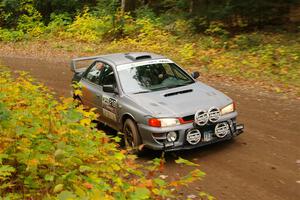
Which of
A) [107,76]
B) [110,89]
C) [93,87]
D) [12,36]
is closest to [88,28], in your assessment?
[12,36]

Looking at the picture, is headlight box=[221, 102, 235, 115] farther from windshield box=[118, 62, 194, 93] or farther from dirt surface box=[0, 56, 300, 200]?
windshield box=[118, 62, 194, 93]

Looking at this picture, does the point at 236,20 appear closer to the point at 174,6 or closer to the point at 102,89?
the point at 174,6

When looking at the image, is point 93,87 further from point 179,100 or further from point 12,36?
point 12,36

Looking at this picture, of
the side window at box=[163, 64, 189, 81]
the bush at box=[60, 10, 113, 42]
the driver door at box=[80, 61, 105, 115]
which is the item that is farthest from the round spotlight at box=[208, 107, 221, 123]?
the bush at box=[60, 10, 113, 42]

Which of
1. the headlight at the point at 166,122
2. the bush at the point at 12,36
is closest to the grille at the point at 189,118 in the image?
the headlight at the point at 166,122

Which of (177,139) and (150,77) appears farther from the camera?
(150,77)

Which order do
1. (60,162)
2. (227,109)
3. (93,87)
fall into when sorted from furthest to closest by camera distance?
1. (93,87)
2. (227,109)
3. (60,162)

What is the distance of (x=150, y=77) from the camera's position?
8891 mm

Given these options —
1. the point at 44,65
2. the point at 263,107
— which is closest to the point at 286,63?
the point at 263,107

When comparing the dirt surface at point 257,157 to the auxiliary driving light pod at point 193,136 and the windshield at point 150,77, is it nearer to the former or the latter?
the auxiliary driving light pod at point 193,136

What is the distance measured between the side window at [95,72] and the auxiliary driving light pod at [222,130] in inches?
121

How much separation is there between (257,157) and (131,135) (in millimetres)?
2285

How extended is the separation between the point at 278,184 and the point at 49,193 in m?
3.51

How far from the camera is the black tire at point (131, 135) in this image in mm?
8016
